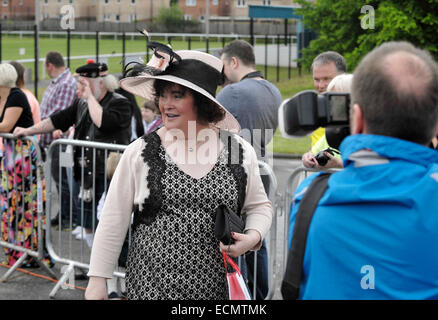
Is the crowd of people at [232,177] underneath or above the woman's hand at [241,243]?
above

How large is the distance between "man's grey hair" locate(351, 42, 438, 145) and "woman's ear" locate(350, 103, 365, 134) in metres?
0.02

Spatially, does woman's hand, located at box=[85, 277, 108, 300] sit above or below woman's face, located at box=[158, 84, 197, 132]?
below

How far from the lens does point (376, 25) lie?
13.7m

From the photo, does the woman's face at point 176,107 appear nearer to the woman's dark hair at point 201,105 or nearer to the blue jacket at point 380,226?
the woman's dark hair at point 201,105

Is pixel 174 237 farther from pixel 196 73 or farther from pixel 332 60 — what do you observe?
pixel 332 60

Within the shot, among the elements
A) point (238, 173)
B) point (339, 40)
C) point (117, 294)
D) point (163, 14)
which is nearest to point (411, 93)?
point (238, 173)

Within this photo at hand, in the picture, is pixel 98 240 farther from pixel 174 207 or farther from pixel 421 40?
pixel 421 40

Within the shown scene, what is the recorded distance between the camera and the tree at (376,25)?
13.5 metres

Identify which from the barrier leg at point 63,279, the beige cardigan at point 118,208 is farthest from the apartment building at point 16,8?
the beige cardigan at point 118,208

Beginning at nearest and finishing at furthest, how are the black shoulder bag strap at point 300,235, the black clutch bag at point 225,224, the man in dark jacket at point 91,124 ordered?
the black shoulder bag strap at point 300,235
the black clutch bag at point 225,224
the man in dark jacket at point 91,124

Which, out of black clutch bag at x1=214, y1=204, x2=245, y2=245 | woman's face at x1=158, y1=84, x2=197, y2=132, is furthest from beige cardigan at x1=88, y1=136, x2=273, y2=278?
black clutch bag at x1=214, y1=204, x2=245, y2=245

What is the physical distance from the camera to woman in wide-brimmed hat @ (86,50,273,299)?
115 inches

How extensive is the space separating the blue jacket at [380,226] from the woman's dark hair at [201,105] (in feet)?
4.78

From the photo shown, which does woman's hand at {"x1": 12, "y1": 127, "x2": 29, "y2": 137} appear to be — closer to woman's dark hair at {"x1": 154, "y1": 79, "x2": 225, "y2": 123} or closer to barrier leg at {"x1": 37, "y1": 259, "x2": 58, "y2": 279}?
barrier leg at {"x1": 37, "y1": 259, "x2": 58, "y2": 279}
